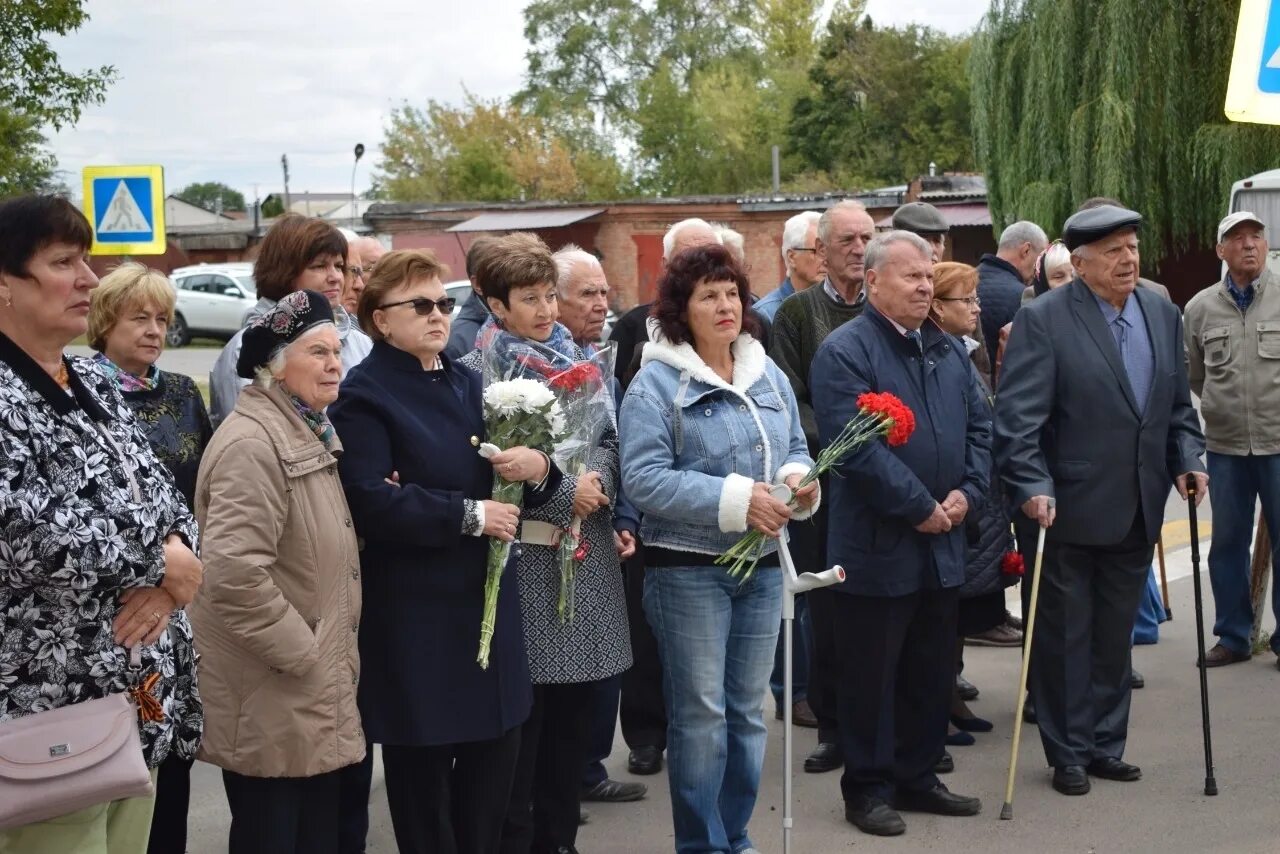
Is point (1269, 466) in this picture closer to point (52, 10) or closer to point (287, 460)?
point (287, 460)

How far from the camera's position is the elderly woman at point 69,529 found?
3.33m

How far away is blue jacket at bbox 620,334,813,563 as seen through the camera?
4969mm

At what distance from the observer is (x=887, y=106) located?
2158 inches

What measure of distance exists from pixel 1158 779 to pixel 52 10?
1023 cm

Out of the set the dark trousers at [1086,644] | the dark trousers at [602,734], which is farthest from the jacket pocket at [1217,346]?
the dark trousers at [602,734]

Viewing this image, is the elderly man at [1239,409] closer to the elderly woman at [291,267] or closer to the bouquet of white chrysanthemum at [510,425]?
the bouquet of white chrysanthemum at [510,425]

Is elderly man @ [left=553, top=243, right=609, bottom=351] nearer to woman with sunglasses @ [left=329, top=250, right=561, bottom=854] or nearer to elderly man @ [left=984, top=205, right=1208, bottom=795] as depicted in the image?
woman with sunglasses @ [left=329, top=250, right=561, bottom=854]

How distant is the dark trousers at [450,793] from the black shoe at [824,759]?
2065 mm

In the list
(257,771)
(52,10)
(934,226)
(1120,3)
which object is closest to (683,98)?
(1120,3)

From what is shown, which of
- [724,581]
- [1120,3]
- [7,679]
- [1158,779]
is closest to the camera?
[7,679]

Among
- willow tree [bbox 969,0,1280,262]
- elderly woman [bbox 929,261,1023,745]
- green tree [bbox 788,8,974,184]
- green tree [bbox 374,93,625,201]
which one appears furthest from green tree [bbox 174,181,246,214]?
elderly woman [bbox 929,261,1023,745]

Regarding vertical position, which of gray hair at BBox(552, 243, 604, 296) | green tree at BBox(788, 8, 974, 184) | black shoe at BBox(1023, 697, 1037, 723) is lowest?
black shoe at BBox(1023, 697, 1037, 723)

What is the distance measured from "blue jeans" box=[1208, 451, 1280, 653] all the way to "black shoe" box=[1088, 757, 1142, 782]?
2019mm

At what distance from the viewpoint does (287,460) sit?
4.14 m
